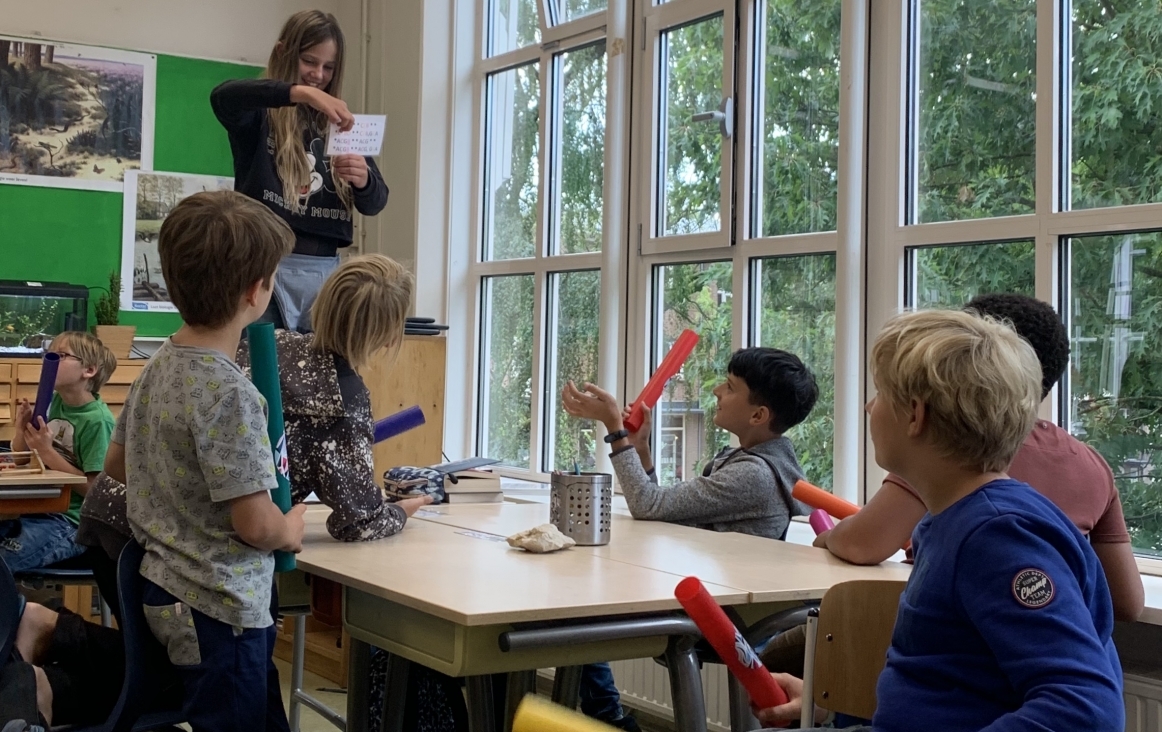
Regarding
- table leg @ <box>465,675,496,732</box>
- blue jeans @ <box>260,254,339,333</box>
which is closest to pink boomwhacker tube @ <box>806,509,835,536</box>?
table leg @ <box>465,675,496,732</box>

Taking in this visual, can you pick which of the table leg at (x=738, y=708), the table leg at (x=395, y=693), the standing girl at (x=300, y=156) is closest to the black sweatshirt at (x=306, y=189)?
the standing girl at (x=300, y=156)

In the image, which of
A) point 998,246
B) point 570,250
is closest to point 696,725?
point 998,246

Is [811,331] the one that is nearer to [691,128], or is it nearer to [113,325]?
[691,128]

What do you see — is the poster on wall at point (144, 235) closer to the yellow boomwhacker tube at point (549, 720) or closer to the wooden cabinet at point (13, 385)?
the wooden cabinet at point (13, 385)

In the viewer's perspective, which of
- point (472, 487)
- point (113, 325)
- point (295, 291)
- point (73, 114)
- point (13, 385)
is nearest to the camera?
point (472, 487)

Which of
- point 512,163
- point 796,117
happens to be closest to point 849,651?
point 796,117

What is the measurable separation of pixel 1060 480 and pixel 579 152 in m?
2.82

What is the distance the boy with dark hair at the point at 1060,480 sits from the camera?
188 cm

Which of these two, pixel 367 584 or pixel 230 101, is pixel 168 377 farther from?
pixel 230 101

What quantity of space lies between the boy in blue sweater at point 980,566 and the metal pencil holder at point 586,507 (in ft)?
3.40

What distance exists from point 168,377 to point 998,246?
2.05 metres

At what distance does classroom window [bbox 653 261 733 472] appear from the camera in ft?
12.3

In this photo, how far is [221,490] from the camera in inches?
68.2

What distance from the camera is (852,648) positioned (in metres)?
1.63
